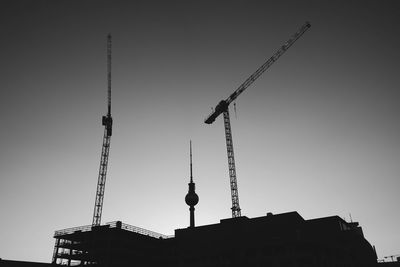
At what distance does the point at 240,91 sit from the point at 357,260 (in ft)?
175

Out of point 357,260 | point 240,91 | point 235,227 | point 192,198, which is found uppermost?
point 240,91

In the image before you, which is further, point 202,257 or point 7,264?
point 202,257

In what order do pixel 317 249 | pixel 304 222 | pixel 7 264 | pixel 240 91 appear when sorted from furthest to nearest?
pixel 240 91, pixel 304 222, pixel 317 249, pixel 7 264

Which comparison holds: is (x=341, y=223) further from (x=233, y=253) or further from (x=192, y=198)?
(x=192, y=198)

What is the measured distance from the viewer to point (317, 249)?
54.1m

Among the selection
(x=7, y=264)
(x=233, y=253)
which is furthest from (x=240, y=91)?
(x=7, y=264)

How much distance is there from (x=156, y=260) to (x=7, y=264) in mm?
26767

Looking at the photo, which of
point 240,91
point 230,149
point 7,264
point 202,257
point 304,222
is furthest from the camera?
point 240,91

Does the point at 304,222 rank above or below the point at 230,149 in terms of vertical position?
below

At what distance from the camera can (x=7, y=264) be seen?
157ft

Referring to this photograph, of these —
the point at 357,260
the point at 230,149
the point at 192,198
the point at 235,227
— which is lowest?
the point at 357,260

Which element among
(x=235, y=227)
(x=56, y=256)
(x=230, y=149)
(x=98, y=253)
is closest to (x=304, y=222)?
(x=235, y=227)

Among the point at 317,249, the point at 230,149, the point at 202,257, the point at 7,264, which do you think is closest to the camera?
the point at 7,264

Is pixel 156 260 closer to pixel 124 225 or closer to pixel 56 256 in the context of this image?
pixel 124 225
